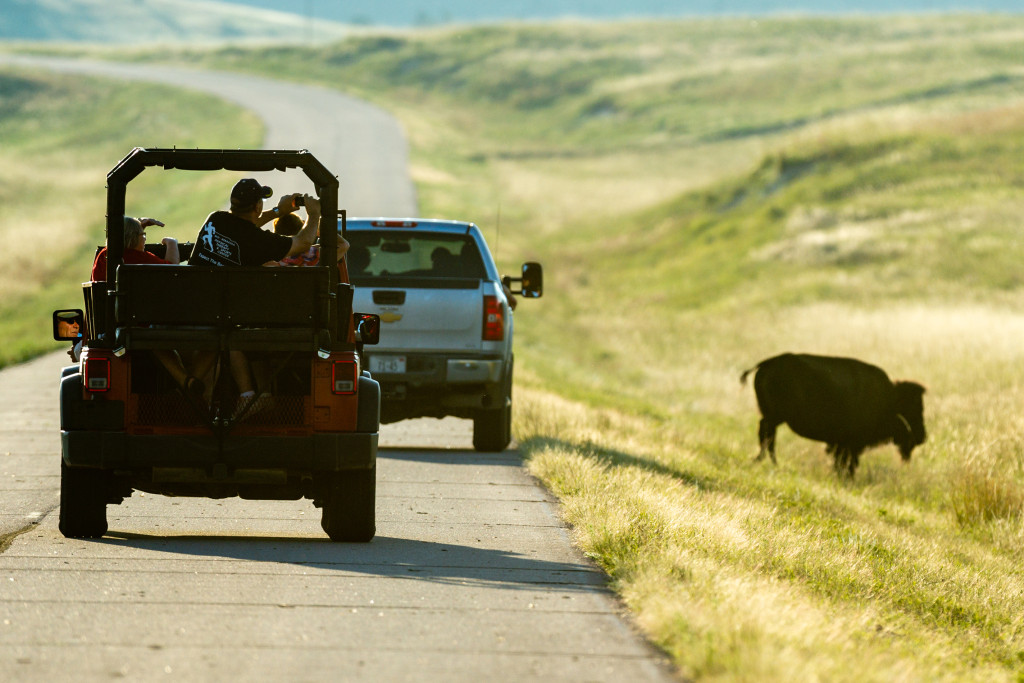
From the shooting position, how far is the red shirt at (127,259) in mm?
9312

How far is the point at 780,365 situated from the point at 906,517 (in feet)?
10.1

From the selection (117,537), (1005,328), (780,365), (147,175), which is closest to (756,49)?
(147,175)

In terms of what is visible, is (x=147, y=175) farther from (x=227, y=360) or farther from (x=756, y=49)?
(x=756, y=49)

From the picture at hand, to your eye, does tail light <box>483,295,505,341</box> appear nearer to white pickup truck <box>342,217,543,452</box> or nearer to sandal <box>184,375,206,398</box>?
white pickup truck <box>342,217,543,452</box>

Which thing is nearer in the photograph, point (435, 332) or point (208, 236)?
point (208, 236)

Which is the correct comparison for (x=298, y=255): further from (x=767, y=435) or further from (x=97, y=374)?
(x=767, y=435)

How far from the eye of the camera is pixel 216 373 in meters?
9.12

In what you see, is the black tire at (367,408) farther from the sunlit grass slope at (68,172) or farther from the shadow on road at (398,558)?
the sunlit grass slope at (68,172)

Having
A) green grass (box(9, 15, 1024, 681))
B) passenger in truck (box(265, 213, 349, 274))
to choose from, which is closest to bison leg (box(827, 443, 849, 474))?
green grass (box(9, 15, 1024, 681))

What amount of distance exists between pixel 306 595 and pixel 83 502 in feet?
7.54

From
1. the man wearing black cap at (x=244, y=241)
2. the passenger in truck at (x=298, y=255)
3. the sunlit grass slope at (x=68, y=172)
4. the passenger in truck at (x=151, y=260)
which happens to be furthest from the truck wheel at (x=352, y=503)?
the sunlit grass slope at (x=68, y=172)

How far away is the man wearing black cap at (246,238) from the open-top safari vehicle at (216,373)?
14 centimetres

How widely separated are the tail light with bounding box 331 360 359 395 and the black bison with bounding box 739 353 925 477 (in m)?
8.16

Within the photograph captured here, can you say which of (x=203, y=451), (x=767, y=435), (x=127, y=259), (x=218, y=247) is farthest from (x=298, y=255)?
(x=767, y=435)
